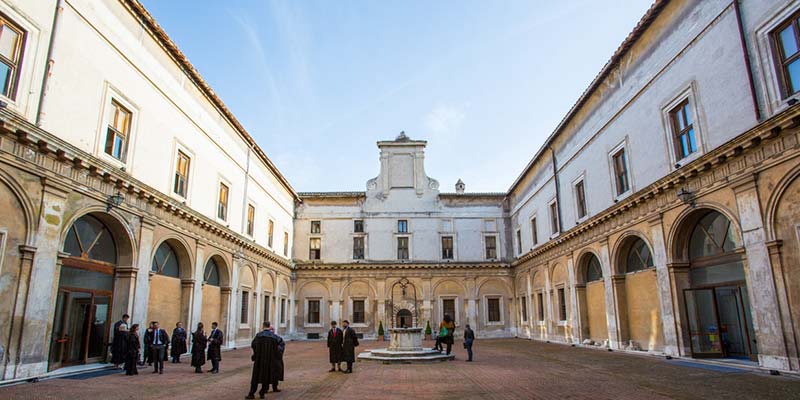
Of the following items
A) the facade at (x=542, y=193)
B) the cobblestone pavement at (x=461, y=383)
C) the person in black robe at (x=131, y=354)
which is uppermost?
the facade at (x=542, y=193)

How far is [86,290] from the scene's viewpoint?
1347 cm

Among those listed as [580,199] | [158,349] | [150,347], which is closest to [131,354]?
[158,349]

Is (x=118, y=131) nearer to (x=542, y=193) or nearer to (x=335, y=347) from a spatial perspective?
(x=335, y=347)

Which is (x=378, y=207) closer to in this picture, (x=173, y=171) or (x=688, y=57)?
(x=173, y=171)

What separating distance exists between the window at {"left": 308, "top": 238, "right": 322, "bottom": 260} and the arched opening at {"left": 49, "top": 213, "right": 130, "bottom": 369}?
2048 cm

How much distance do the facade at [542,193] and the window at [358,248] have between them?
7.64 metres

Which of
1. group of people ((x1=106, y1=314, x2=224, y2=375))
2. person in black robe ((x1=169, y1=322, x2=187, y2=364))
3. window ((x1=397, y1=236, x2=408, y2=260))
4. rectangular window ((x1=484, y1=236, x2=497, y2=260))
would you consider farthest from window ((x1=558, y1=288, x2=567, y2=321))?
person in black robe ((x1=169, y1=322, x2=187, y2=364))

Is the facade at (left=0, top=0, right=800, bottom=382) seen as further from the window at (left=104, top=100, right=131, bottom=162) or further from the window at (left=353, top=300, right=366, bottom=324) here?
the window at (left=353, top=300, right=366, bottom=324)

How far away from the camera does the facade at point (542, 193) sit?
35.6ft

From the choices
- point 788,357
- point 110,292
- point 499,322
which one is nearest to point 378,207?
point 499,322

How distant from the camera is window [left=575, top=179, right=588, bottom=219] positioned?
22.4m

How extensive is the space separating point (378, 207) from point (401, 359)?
20.1 meters

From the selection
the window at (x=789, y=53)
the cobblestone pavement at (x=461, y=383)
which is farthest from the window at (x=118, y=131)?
the window at (x=789, y=53)

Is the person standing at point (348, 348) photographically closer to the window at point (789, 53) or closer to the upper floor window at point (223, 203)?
the upper floor window at point (223, 203)
